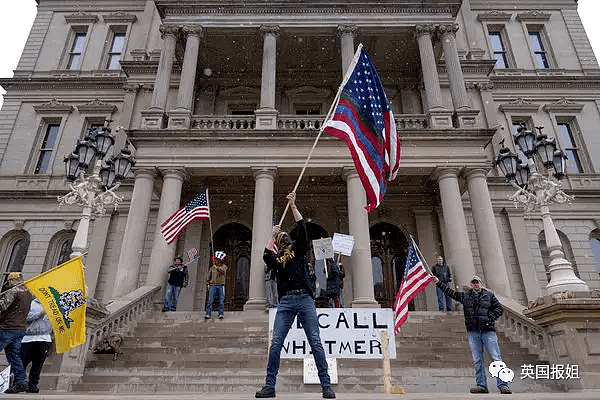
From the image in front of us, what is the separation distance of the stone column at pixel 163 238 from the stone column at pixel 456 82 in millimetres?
10911

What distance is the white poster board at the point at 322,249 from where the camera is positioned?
12.2m

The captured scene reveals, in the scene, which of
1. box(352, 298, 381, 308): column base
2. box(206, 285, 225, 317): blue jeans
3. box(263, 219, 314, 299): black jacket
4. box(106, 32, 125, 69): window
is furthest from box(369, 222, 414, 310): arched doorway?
box(106, 32, 125, 69): window

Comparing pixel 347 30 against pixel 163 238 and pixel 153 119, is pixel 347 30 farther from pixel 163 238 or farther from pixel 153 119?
pixel 163 238

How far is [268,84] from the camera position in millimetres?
16844

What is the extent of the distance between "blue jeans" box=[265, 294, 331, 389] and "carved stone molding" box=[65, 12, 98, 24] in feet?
82.0

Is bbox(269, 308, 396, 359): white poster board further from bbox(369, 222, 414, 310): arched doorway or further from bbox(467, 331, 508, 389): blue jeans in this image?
bbox(369, 222, 414, 310): arched doorway

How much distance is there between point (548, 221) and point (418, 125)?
319 inches

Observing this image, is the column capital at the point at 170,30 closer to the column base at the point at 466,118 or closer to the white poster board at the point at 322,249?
the white poster board at the point at 322,249

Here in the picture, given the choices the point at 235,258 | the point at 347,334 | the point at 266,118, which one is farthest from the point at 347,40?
the point at 347,334

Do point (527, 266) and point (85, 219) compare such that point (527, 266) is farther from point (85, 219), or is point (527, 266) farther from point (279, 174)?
point (85, 219)

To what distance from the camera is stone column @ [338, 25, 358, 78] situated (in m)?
17.1

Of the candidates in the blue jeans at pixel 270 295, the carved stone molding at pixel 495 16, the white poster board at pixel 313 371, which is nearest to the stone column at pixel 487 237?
the blue jeans at pixel 270 295

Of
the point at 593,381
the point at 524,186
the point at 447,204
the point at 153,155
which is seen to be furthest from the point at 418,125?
the point at 593,381

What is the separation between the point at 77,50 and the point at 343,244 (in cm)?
1966
